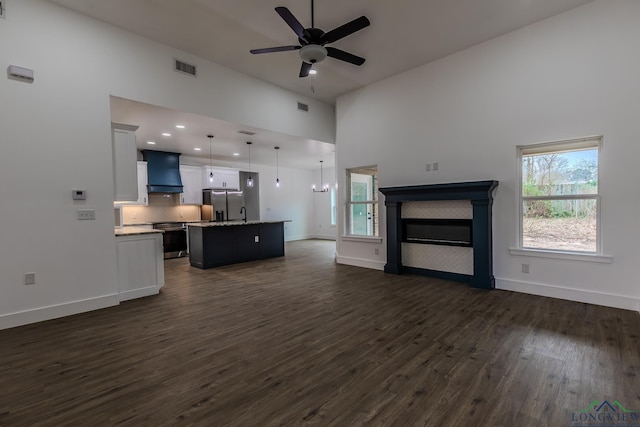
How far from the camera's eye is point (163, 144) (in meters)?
7.12

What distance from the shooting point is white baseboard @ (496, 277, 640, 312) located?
352 centimetres

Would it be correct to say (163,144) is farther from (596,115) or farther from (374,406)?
(596,115)

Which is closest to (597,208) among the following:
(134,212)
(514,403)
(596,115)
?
(596,115)

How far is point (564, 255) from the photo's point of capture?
394cm

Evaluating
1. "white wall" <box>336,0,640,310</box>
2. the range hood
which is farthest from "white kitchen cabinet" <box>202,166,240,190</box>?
"white wall" <box>336,0,640,310</box>

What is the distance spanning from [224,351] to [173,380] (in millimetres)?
505

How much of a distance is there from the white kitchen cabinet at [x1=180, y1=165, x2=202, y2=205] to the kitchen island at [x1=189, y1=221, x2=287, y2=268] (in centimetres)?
191

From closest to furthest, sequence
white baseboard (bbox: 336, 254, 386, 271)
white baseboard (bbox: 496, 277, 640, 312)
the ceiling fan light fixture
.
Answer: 1. the ceiling fan light fixture
2. white baseboard (bbox: 496, 277, 640, 312)
3. white baseboard (bbox: 336, 254, 386, 271)

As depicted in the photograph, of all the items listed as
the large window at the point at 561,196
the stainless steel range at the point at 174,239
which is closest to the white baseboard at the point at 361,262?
the large window at the point at 561,196

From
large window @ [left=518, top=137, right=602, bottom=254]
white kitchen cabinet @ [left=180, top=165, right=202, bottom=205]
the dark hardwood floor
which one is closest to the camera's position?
the dark hardwood floor

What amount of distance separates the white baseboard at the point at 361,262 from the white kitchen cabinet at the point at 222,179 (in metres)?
4.60

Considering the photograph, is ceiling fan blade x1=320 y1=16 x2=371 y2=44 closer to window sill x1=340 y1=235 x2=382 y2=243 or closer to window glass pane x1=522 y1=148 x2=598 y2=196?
window glass pane x1=522 y1=148 x2=598 y2=196

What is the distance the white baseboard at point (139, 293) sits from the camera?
13.6 feet

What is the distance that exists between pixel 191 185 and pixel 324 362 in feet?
24.9
